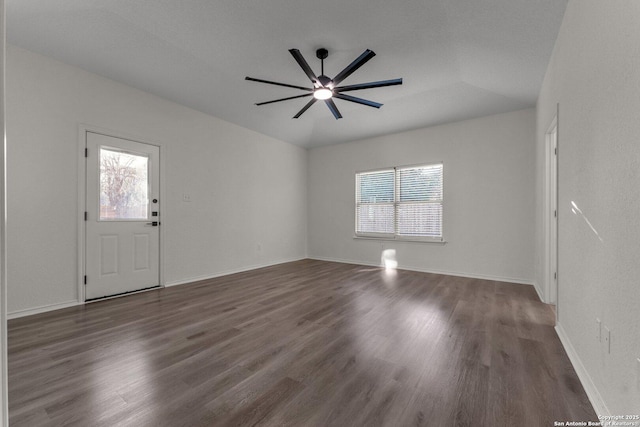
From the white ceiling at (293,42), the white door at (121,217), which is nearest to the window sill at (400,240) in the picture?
the white ceiling at (293,42)

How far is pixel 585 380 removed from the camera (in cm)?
170

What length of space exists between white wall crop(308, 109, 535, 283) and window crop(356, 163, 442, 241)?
0.55 ft

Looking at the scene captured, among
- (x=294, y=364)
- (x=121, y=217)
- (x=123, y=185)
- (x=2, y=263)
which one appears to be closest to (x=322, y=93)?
(x=294, y=364)

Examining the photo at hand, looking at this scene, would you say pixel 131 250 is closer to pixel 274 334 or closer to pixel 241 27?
pixel 274 334

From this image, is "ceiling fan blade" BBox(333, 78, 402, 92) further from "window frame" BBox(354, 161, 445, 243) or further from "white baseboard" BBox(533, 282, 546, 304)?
"white baseboard" BBox(533, 282, 546, 304)

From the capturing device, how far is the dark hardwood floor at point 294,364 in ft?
4.83

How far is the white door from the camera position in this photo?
11.3ft

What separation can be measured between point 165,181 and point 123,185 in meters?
0.54

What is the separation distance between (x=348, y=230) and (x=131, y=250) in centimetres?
415

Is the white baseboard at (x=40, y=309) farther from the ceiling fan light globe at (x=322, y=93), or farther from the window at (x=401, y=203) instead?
the window at (x=401, y=203)

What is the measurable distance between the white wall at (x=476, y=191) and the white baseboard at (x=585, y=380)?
240cm

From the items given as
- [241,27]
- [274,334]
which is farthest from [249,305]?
[241,27]

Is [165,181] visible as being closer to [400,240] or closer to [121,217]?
[121,217]

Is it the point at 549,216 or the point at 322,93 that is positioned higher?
the point at 322,93
